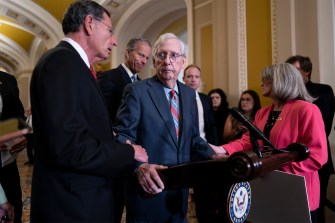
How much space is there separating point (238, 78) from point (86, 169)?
351 centimetres

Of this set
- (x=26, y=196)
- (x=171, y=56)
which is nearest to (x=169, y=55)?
(x=171, y=56)

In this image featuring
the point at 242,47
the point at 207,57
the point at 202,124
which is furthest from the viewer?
the point at 207,57

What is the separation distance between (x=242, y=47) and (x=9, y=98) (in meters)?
3.27

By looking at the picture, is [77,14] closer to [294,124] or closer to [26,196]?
[294,124]

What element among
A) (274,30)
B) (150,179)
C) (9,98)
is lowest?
(150,179)

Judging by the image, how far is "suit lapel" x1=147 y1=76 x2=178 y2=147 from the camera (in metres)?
1.50

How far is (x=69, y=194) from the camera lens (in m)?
1.06

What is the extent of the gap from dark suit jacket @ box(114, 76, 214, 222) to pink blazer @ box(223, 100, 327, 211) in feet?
1.43

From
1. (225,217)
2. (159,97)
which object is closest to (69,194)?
(225,217)

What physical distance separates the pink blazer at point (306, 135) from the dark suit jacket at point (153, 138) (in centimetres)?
44

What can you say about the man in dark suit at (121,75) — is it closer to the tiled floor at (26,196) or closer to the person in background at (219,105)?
the person in background at (219,105)

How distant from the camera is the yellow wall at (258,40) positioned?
3955 millimetres

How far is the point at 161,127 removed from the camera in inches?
58.7

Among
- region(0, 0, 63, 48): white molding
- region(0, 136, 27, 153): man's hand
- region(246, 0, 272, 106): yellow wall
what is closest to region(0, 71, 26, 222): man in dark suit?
region(0, 136, 27, 153): man's hand
